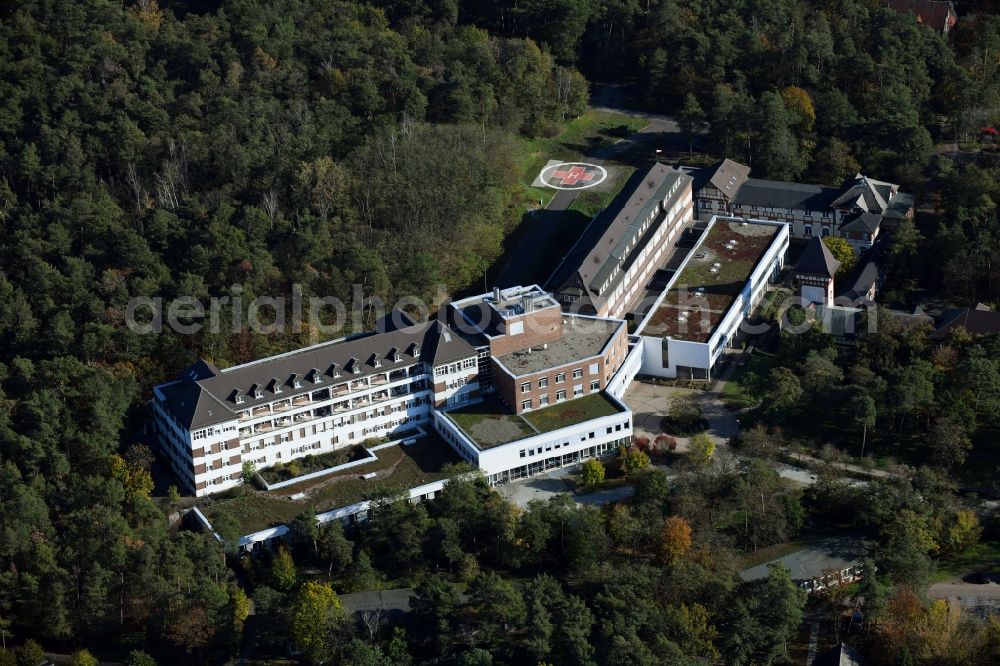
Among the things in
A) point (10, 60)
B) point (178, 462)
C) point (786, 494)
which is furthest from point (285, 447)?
point (10, 60)

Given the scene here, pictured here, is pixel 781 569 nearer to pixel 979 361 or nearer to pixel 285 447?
pixel 979 361

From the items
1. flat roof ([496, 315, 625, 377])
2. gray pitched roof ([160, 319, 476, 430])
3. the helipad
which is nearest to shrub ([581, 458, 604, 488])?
flat roof ([496, 315, 625, 377])

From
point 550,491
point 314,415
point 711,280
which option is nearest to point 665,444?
point 550,491

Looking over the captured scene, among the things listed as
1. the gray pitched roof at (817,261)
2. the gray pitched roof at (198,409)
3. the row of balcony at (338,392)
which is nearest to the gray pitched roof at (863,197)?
the gray pitched roof at (817,261)

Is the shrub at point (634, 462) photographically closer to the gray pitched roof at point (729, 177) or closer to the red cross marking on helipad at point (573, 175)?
the gray pitched roof at point (729, 177)

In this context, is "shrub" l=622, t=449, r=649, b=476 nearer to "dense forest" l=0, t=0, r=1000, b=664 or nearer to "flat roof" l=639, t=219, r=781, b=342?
"dense forest" l=0, t=0, r=1000, b=664

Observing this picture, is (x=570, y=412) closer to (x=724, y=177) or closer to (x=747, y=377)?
(x=747, y=377)
